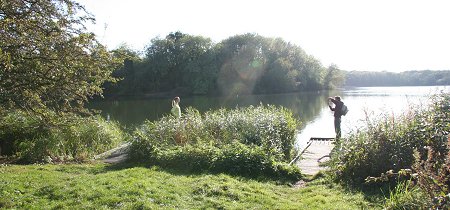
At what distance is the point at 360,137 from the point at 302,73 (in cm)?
6579

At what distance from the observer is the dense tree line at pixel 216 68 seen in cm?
6688

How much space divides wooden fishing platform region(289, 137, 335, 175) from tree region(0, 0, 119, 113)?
5.47 meters

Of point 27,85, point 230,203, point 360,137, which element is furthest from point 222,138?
point 27,85

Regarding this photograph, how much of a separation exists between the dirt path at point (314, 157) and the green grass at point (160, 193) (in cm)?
152

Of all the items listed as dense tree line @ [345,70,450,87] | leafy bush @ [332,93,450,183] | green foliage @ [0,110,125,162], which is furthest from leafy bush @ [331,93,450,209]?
dense tree line @ [345,70,450,87]

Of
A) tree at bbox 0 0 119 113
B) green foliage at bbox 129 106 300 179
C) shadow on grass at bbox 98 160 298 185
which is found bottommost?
shadow on grass at bbox 98 160 298 185

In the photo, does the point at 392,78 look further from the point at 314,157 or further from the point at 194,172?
the point at 194,172

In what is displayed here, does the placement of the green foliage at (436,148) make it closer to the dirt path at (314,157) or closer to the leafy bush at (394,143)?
the leafy bush at (394,143)

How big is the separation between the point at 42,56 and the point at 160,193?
10.0 feet

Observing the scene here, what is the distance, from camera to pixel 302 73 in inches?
2835

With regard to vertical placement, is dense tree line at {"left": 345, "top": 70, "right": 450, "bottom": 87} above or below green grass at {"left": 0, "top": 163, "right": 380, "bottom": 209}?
above

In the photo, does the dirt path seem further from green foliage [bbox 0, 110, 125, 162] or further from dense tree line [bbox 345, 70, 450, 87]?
dense tree line [bbox 345, 70, 450, 87]

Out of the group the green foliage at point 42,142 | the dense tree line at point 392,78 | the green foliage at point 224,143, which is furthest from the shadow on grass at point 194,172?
the dense tree line at point 392,78

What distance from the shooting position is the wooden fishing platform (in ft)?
31.0
